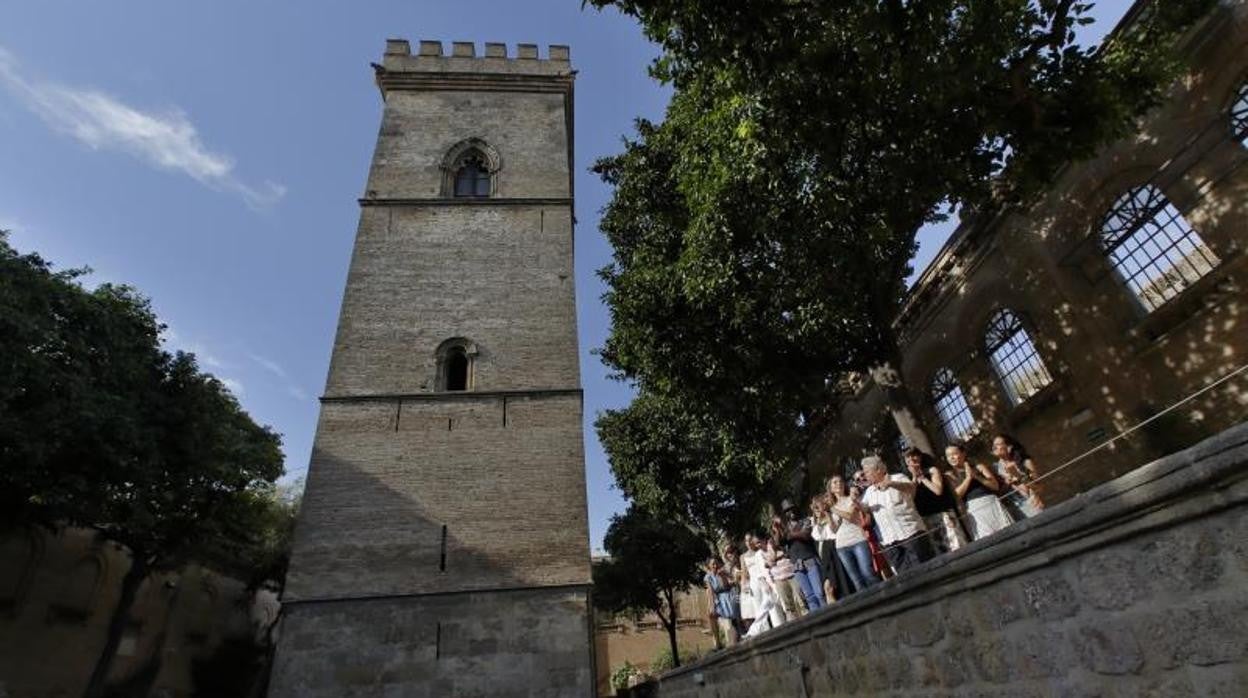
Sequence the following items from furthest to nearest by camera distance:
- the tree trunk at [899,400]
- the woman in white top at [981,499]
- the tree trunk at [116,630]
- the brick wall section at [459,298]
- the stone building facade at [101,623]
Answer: the stone building facade at [101,623]
the tree trunk at [116,630]
the brick wall section at [459,298]
the tree trunk at [899,400]
the woman in white top at [981,499]

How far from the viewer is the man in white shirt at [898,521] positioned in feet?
20.2

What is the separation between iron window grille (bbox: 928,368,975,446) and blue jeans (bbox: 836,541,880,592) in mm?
7426

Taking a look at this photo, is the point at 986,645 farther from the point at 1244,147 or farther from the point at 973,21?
the point at 1244,147

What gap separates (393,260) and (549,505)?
307 inches

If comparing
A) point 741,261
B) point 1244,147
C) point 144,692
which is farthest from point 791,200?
point 144,692

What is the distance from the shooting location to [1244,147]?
7.79m

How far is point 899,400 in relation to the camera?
30.9 feet

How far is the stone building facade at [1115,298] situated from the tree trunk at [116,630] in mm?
21215

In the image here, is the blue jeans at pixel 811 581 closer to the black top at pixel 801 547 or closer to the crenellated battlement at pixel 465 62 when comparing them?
the black top at pixel 801 547

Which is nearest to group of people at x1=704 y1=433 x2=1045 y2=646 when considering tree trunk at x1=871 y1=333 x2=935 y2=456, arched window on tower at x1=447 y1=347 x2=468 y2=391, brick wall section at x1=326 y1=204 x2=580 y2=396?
tree trunk at x1=871 y1=333 x2=935 y2=456

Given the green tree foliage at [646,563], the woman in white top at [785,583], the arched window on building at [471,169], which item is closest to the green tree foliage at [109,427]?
the arched window on building at [471,169]

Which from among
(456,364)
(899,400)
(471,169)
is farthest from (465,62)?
(899,400)

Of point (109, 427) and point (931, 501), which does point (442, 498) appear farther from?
point (931, 501)

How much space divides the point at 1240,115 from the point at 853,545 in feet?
24.3
